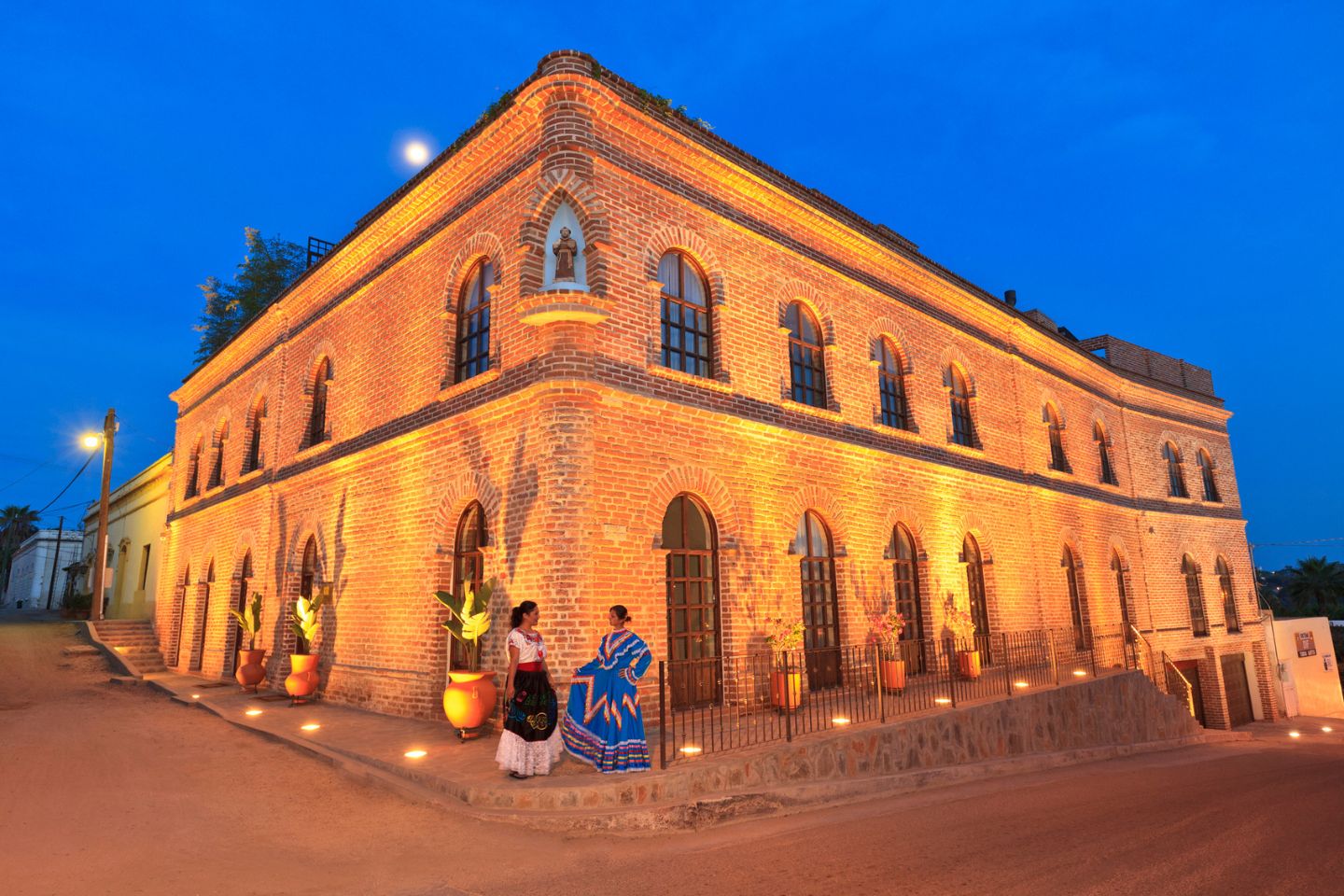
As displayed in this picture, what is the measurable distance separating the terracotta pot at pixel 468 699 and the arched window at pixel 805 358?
21.3ft

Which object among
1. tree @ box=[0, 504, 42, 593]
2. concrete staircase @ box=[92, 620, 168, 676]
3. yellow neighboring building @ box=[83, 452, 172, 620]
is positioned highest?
tree @ box=[0, 504, 42, 593]

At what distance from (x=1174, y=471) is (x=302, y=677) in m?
24.8

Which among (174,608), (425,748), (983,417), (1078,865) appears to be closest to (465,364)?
(425,748)

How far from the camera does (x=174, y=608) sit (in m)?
18.7

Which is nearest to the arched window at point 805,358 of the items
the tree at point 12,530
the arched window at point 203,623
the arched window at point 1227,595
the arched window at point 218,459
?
the arched window at point 203,623

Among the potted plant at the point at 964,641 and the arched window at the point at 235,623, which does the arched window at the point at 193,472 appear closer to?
the arched window at the point at 235,623

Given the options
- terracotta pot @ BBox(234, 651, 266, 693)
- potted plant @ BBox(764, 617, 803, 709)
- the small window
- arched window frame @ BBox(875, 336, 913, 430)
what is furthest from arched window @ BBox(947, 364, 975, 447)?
terracotta pot @ BBox(234, 651, 266, 693)

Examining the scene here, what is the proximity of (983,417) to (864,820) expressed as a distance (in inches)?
452

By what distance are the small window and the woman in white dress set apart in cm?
907

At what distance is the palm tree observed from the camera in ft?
151

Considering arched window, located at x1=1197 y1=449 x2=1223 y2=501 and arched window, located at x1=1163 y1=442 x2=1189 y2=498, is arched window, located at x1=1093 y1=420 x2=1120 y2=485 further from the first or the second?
arched window, located at x1=1197 y1=449 x2=1223 y2=501

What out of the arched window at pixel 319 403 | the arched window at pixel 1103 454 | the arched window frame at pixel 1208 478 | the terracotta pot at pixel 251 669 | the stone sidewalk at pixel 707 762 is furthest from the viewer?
the arched window frame at pixel 1208 478

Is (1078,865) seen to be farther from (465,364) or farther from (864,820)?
(465,364)

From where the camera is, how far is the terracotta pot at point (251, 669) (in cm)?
1304
